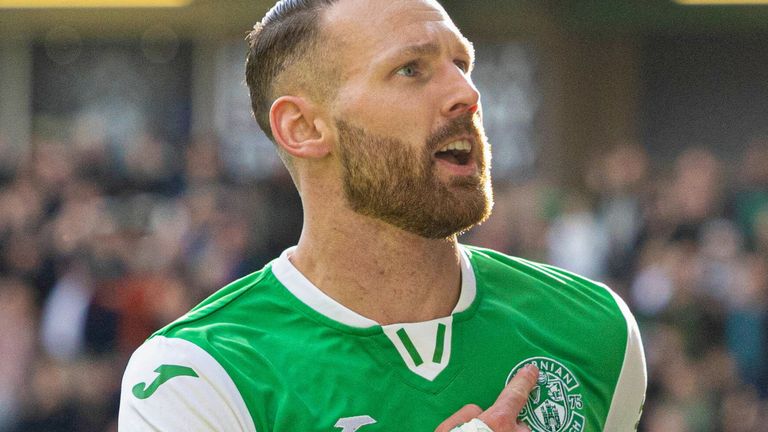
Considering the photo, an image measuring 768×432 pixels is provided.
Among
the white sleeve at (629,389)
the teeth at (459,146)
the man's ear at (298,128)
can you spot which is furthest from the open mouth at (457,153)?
the white sleeve at (629,389)

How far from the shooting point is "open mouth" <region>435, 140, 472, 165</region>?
334cm

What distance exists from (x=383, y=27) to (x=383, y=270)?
0.62 meters

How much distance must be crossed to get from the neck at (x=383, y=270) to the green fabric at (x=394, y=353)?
8 cm

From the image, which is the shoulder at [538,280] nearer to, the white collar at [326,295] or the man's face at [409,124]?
the white collar at [326,295]

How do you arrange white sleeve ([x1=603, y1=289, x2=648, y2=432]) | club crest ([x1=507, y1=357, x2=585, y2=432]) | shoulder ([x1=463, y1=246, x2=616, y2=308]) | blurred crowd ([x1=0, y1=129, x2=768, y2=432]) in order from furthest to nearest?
blurred crowd ([x1=0, y1=129, x2=768, y2=432]) < shoulder ([x1=463, y1=246, x2=616, y2=308]) < white sleeve ([x1=603, y1=289, x2=648, y2=432]) < club crest ([x1=507, y1=357, x2=585, y2=432])

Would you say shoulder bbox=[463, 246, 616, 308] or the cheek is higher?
the cheek

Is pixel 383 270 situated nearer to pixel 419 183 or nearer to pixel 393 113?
pixel 419 183

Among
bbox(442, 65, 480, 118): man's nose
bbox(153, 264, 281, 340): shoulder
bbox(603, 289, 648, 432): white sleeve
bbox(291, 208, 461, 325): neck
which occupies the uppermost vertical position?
bbox(442, 65, 480, 118): man's nose

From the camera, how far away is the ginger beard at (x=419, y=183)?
10.8 feet

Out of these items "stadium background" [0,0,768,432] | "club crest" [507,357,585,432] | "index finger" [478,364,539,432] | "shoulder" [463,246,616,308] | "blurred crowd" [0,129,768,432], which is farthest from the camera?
"stadium background" [0,0,768,432]

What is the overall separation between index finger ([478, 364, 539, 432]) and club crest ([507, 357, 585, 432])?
4 centimetres

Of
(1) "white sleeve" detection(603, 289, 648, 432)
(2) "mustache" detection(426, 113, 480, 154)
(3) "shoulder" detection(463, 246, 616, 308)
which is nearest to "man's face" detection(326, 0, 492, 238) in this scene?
(2) "mustache" detection(426, 113, 480, 154)

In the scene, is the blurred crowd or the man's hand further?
the blurred crowd

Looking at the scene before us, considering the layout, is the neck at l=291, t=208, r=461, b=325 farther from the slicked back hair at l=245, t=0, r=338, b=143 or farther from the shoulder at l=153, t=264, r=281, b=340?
the slicked back hair at l=245, t=0, r=338, b=143
